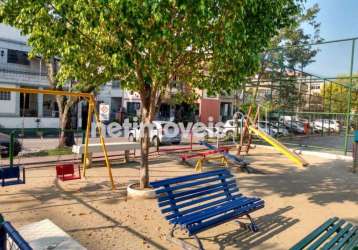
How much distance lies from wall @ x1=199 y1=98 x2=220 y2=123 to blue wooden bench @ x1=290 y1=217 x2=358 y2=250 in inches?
1506

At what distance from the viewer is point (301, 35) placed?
3262cm

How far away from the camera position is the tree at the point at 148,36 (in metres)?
5.43

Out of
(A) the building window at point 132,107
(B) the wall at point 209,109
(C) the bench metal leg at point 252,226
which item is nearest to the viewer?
(C) the bench metal leg at point 252,226

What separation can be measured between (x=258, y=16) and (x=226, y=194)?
335cm

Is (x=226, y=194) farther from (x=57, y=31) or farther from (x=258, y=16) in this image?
(x=57, y=31)

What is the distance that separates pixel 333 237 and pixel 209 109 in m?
40.4

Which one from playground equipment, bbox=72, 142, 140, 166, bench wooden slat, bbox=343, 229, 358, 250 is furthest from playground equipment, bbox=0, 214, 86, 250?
playground equipment, bbox=72, 142, 140, 166

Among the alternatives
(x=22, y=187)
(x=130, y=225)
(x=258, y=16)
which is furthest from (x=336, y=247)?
(x=22, y=187)

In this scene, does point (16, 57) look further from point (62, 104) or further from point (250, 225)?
point (250, 225)

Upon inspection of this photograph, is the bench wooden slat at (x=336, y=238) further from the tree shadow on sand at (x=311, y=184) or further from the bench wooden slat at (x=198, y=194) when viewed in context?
the tree shadow on sand at (x=311, y=184)

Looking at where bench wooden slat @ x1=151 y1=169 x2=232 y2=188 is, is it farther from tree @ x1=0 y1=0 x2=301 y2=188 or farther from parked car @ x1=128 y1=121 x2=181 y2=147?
parked car @ x1=128 y1=121 x2=181 y2=147

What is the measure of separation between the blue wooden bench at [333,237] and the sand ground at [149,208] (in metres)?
1.12

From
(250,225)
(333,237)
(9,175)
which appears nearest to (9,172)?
(9,175)

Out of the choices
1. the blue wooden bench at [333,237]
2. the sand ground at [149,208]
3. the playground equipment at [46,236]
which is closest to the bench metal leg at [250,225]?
the sand ground at [149,208]
